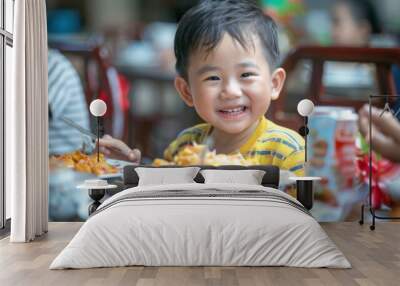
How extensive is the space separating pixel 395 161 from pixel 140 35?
3.58 metres

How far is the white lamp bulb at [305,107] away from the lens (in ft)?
26.0

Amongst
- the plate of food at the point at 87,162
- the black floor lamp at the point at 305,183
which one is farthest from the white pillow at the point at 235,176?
the plate of food at the point at 87,162

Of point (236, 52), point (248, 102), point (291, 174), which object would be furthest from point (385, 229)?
point (236, 52)

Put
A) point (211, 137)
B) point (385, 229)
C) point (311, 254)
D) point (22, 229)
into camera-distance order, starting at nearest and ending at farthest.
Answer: point (311, 254)
point (22, 229)
point (385, 229)
point (211, 137)

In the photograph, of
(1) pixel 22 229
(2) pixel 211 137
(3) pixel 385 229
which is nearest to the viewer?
(1) pixel 22 229

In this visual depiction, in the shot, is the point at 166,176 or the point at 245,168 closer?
the point at 166,176

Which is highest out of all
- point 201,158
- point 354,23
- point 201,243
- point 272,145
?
point 354,23

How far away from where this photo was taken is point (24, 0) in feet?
21.5

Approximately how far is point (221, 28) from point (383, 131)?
95.0 inches

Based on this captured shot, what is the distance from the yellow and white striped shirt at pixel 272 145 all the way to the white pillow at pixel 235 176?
0.64m

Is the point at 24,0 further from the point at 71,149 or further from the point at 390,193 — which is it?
the point at 390,193

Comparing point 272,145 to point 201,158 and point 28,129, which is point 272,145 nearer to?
point 201,158

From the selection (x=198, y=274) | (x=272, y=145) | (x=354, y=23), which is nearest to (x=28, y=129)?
(x=198, y=274)

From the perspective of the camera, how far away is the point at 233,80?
25.9ft
